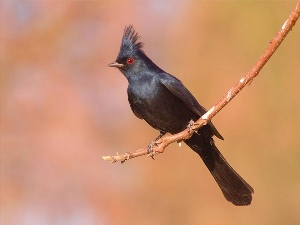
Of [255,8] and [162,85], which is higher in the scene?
[255,8]

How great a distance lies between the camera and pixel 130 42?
711 centimetres

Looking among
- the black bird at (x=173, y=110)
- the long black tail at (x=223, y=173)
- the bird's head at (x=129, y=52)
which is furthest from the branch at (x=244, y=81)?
the bird's head at (x=129, y=52)

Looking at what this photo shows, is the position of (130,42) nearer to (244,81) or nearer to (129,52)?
(129,52)

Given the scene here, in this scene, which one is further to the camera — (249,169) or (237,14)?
(237,14)

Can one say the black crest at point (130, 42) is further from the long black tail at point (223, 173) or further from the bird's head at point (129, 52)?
the long black tail at point (223, 173)

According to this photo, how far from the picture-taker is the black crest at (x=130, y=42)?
Answer: 7086 mm

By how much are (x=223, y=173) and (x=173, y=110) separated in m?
0.73

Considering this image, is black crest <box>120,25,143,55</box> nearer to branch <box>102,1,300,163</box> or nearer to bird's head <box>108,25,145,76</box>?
bird's head <box>108,25,145,76</box>

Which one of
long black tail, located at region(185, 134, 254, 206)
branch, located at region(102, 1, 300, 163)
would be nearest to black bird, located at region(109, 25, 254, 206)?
long black tail, located at region(185, 134, 254, 206)

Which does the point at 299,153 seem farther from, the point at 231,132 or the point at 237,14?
the point at 237,14

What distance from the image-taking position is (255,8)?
13.2 meters

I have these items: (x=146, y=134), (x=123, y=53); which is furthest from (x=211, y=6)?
(x=123, y=53)

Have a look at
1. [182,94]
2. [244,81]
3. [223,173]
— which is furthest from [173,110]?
[244,81]

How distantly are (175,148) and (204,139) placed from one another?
616cm
